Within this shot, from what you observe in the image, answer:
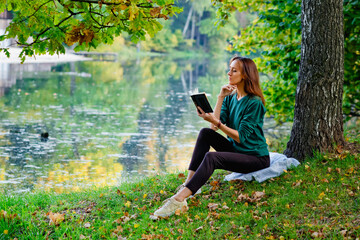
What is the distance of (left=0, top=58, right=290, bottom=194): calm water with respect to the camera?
8375 millimetres

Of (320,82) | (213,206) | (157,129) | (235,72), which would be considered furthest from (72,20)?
(157,129)

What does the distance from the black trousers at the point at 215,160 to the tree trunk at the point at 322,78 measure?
852mm

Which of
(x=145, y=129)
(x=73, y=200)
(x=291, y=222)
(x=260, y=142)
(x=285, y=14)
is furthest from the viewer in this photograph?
(x=145, y=129)

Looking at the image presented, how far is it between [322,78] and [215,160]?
1.83 meters

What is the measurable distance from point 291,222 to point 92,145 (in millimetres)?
7359

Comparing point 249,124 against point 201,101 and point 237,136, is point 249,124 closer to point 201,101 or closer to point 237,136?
point 237,136

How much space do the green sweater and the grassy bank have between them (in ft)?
1.54

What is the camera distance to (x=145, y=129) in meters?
12.8

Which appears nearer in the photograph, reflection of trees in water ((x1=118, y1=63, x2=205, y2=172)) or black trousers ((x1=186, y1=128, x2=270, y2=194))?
black trousers ((x1=186, y1=128, x2=270, y2=194))

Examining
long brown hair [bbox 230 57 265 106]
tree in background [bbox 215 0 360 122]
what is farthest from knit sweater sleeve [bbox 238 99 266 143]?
tree in background [bbox 215 0 360 122]

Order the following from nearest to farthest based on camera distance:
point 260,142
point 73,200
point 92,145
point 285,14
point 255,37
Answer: point 260,142
point 73,200
point 285,14
point 255,37
point 92,145

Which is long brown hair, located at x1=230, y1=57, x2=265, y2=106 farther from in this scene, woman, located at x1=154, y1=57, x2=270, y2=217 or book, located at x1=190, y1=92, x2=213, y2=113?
book, located at x1=190, y1=92, x2=213, y2=113

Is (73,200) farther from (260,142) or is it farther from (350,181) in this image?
(350,181)

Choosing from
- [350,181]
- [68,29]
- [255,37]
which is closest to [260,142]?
[350,181]
